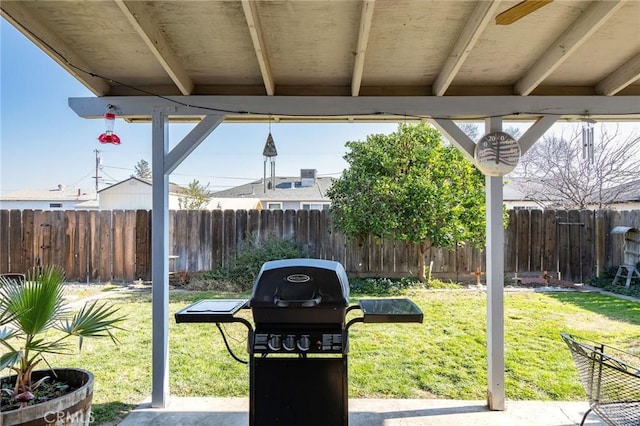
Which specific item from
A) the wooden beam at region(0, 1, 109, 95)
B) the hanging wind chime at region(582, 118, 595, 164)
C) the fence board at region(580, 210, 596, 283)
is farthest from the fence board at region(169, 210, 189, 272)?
the fence board at region(580, 210, 596, 283)

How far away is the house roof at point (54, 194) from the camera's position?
18.5 metres

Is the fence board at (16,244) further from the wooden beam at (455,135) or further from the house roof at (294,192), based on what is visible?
the house roof at (294,192)

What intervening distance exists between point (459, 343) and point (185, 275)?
15.4 ft

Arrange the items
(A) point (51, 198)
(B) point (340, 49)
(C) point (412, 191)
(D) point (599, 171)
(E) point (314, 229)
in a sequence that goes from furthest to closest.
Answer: (A) point (51, 198) < (D) point (599, 171) < (E) point (314, 229) < (C) point (412, 191) < (B) point (340, 49)

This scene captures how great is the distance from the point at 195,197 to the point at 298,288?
10.9 meters

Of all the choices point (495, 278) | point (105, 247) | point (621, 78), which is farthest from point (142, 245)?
point (621, 78)

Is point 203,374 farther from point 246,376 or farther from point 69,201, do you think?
point 69,201

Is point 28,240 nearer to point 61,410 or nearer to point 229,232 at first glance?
point 229,232

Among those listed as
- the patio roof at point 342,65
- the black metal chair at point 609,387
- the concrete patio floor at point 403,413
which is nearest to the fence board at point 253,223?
the patio roof at point 342,65

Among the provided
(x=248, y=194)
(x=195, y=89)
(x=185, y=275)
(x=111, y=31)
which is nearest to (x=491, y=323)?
(x=195, y=89)

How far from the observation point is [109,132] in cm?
261

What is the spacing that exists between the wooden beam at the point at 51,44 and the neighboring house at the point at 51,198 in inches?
691

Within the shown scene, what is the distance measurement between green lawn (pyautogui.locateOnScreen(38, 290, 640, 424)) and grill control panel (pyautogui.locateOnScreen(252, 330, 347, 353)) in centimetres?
128

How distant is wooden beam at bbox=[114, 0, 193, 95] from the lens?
179 cm
